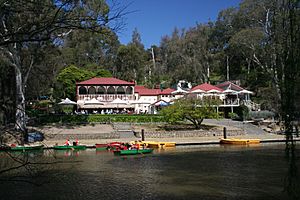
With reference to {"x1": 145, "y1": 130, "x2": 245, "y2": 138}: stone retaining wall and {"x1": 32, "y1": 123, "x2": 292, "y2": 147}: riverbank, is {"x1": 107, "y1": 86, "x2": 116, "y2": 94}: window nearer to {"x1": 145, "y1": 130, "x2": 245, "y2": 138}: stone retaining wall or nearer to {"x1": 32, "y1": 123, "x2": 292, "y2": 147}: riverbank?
{"x1": 32, "y1": 123, "x2": 292, "y2": 147}: riverbank

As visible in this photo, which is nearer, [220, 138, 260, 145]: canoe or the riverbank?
[220, 138, 260, 145]: canoe

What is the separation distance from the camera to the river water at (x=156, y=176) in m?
14.1

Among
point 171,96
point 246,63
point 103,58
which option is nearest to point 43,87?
point 171,96

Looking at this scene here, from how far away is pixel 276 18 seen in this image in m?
6.83

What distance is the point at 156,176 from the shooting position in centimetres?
1806

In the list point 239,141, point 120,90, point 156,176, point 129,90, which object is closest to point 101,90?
point 120,90

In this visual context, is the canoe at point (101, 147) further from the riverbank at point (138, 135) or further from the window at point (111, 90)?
the window at point (111, 90)

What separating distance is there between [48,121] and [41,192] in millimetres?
26329

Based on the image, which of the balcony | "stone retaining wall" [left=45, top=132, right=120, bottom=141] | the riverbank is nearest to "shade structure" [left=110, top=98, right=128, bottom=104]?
the balcony

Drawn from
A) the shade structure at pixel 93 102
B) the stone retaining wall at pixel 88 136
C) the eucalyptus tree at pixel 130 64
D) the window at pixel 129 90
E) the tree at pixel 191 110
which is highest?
the eucalyptus tree at pixel 130 64

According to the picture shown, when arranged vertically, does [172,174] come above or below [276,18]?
below

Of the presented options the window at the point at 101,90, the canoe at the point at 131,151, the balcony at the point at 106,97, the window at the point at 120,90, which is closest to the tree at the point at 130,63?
the window at the point at 120,90

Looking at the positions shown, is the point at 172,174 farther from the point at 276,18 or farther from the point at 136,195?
the point at 276,18

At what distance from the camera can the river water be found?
14094 mm
